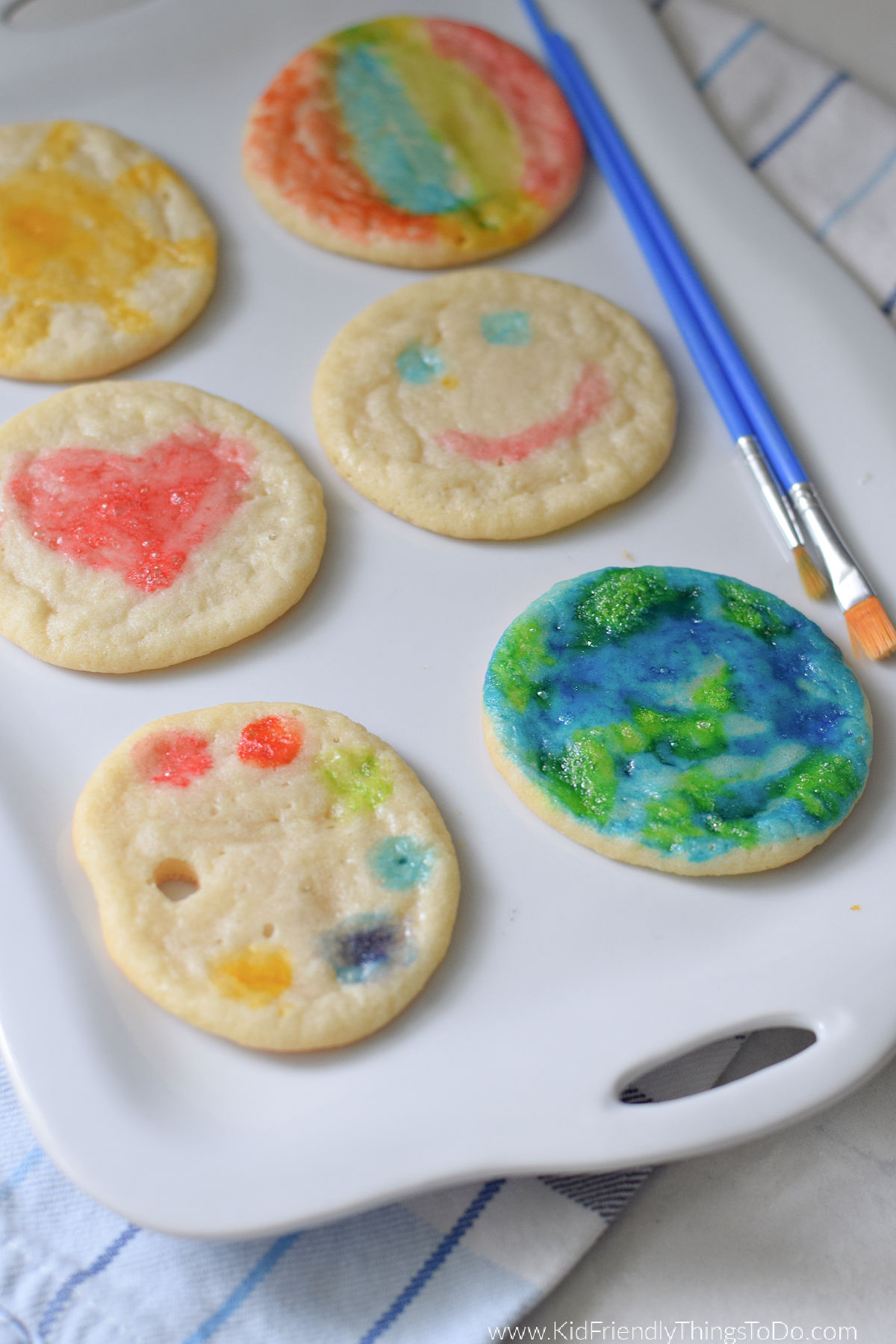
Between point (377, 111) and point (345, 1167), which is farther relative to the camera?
point (377, 111)

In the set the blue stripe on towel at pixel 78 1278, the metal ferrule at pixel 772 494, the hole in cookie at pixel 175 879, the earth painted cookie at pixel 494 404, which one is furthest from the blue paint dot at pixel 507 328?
the blue stripe on towel at pixel 78 1278

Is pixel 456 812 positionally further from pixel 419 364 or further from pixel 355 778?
pixel 419 364

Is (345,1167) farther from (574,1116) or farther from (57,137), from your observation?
(57,137)

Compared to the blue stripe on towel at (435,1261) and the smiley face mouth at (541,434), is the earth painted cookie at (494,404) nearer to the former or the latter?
the smiley face mouth at (541,434)

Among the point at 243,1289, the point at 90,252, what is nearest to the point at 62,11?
the point at 90,252

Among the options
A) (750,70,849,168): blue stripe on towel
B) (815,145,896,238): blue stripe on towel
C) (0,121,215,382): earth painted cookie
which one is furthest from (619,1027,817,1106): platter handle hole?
(750,70,849,168): blue stripe on towel

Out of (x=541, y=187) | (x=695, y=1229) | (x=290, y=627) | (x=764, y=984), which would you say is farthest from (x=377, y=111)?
(x=695, y=1229)

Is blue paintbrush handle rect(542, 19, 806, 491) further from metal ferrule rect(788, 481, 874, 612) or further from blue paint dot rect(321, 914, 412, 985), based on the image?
blue paint dot rect(321, 914, 412, 985)
